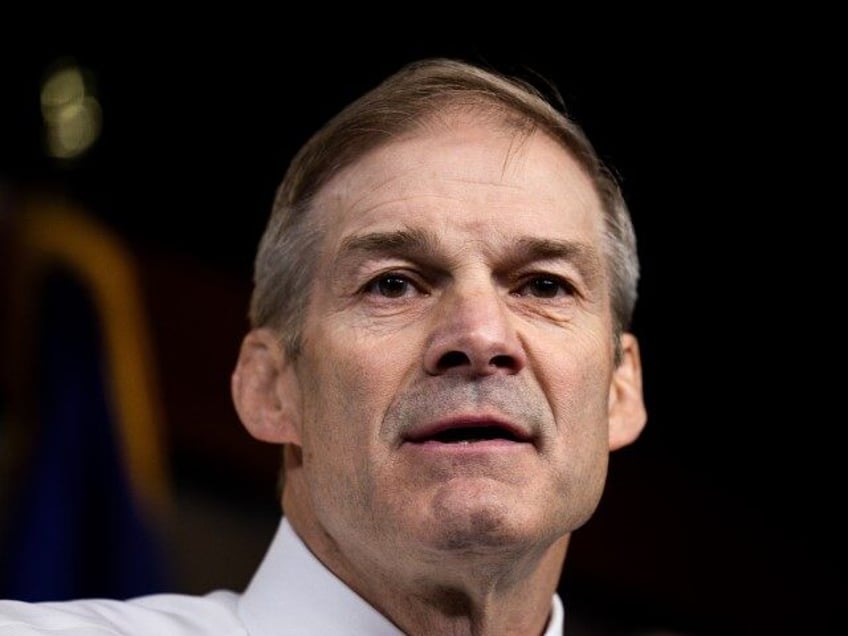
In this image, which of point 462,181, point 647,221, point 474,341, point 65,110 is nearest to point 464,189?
point 462,181

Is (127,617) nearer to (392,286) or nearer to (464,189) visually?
(392,286)

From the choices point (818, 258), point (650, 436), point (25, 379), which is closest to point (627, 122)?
point (818, 258)

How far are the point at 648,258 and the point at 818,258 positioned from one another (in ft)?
1.63

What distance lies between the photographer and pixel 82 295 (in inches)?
136

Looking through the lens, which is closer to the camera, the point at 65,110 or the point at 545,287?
the point at 545,287

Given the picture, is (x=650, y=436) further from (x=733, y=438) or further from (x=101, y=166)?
(x=101, y=166)

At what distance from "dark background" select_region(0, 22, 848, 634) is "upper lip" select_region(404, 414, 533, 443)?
82.5 inches

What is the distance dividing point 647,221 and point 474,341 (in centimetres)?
258

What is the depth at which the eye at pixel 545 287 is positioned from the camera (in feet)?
5.93

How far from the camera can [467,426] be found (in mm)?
1639

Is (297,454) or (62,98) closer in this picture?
(297,454)

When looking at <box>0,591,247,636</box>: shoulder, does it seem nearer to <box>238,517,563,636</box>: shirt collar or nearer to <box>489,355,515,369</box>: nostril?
<box>238,517,563,636</box>: shirt collar

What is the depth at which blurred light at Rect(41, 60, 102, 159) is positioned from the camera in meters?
3.76

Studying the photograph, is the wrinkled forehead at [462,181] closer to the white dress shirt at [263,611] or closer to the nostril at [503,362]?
the nostril at [503,362]
